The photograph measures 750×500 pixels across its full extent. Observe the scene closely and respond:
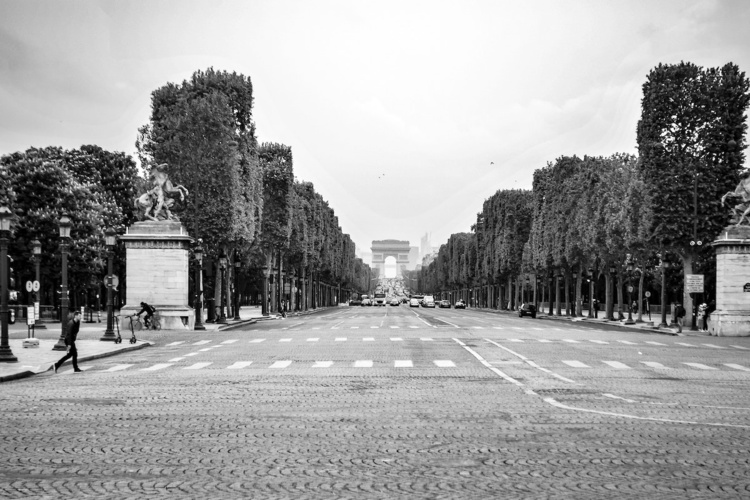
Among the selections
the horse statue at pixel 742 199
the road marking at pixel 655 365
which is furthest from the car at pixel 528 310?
the road marking at pixel 655 365

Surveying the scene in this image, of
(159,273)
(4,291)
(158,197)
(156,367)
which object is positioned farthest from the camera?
(158,197)

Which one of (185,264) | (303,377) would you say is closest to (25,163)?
(185,264)

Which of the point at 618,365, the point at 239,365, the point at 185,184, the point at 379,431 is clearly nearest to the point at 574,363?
the point at 618,365

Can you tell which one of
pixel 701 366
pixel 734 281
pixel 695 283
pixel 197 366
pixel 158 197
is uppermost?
pixel 158 197

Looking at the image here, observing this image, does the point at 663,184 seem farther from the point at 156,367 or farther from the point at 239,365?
the point at 156,367

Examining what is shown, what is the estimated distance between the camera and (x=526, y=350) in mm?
32438

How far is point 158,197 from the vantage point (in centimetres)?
5116

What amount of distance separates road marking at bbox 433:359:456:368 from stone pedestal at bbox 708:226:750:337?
25580 mm

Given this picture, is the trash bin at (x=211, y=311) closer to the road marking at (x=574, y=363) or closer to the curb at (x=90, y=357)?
the curb at (x=90, y=357)

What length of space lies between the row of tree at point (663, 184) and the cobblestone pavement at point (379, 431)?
29593 mm

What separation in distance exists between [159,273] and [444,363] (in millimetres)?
28075

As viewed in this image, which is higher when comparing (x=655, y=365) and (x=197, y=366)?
(x=655, y=365)

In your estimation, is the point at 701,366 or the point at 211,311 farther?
the point at 211,311

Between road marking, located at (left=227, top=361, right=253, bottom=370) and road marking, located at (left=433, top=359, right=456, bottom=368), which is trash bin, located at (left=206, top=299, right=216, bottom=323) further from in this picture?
road marking, located at (left=433, top=359, right=456, bottom=368)
